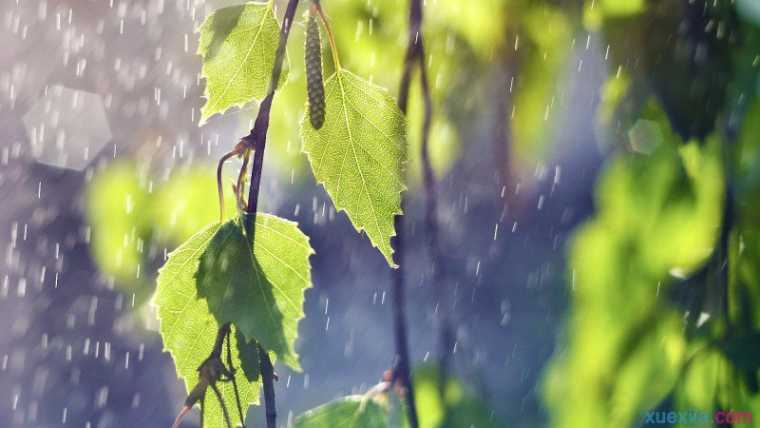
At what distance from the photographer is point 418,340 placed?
407 millimetres

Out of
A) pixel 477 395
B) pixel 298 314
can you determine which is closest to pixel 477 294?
pixel 477 395

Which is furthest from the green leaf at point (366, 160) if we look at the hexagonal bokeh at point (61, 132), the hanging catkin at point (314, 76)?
the hexagonal bokeh at point (61, 132)

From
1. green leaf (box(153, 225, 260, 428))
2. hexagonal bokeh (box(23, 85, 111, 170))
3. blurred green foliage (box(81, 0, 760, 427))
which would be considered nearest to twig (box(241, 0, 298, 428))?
green leaf (box(153, 225, 260, 428))

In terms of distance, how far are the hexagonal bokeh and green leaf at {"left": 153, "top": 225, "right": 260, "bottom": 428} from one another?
26 cm

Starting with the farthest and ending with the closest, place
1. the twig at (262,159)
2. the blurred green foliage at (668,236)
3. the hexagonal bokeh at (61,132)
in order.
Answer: the hexagonal bokeh at (61,132) → the blurred green foliage at (668,236) → the twig at (262,159)

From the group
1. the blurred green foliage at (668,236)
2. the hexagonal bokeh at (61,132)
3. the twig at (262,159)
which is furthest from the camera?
the hexagonal bokeh at (61,132)

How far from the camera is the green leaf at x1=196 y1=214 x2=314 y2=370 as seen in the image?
147 millimetres

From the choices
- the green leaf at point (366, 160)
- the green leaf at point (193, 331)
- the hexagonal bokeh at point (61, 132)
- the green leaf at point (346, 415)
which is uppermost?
the green leaf at point (366, 160)

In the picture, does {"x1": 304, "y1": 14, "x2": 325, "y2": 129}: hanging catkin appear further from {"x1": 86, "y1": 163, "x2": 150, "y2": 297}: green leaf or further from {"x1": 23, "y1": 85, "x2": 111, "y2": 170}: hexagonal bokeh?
{"x1": 23, "y1": 85, "x2": 111, "y2": 170}: hexagonal bokeh

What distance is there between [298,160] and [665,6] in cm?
15

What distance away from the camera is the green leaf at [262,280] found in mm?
147

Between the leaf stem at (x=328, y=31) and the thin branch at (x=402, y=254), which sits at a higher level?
the leaf stem at (x=328, y=31)

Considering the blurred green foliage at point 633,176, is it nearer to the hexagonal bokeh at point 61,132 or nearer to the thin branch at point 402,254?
the thin branch at point 402,254

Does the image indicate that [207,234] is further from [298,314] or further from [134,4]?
[134,4]
